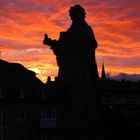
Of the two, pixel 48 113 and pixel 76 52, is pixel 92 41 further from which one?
pixel 48 113

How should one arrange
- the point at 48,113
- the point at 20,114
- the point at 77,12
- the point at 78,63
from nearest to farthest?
1. the point at 78,63
2. the point at 77,12
3. the point at 20,114
4. the point at 48,113

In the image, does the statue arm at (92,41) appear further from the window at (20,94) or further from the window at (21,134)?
the window at (20,94)

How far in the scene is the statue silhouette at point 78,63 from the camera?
36.7 ft

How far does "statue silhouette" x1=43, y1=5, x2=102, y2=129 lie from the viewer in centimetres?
1117

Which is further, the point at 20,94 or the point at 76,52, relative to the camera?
the point at 20,94

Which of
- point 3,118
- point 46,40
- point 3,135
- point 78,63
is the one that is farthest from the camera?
point 3,135

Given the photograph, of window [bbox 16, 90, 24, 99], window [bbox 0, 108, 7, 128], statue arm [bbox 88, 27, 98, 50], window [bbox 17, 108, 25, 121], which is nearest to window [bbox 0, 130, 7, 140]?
window [bbox 0, 108, 7, 128]

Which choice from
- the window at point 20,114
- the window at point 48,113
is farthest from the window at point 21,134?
the window at point 48,113

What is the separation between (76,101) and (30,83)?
62.2 meters

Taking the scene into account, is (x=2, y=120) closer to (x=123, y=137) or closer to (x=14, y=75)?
(x=14, y=75)

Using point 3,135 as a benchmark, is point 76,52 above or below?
above

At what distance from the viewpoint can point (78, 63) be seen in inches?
449

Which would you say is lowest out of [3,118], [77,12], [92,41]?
[3,118]

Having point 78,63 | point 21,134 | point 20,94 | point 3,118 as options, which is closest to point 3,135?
point 3,118
